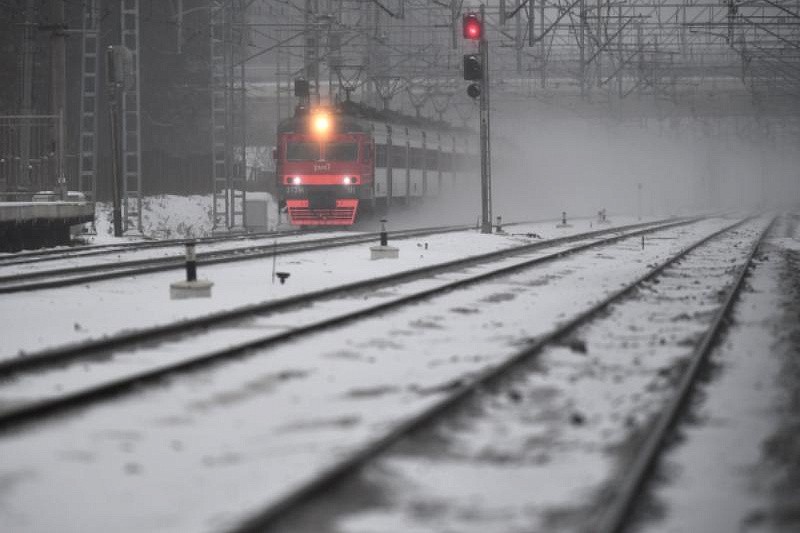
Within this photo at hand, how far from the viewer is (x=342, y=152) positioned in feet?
116

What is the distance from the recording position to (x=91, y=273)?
19359 mm

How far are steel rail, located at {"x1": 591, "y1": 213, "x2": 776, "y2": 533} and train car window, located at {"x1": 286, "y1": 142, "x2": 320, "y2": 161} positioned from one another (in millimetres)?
24664

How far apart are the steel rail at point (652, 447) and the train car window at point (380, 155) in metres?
24.9

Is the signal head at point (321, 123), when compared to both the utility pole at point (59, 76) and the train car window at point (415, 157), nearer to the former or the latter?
the train car window at point (415, 157)

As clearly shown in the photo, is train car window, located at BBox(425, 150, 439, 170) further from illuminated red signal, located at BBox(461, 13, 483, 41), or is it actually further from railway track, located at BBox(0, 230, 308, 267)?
illuminated red signal, located at BBox(461, 13, 483, 41)

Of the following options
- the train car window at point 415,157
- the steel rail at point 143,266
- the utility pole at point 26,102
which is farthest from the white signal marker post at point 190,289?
the train car window at point 415,157

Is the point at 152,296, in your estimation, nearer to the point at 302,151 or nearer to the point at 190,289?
the point at 190,289

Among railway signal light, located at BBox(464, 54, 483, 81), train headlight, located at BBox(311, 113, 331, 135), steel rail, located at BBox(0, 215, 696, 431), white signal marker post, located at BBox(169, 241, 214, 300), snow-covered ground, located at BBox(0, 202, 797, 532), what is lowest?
snow-covered ground, located at BBox(0, 202, 797, 532)

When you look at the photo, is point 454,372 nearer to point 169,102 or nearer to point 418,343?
point 418,343

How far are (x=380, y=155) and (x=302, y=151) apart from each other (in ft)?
7.18

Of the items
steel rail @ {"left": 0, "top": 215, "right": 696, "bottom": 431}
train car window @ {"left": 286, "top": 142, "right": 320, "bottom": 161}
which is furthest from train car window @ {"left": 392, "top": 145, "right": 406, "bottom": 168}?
steel rail @ {"left": 0, "top": 215, "right": 696, "bottom": 431}

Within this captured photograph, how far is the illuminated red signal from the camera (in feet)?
94.8

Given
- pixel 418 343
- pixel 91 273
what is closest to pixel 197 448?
pixel 418 343

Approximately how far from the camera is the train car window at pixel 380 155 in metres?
36.3
